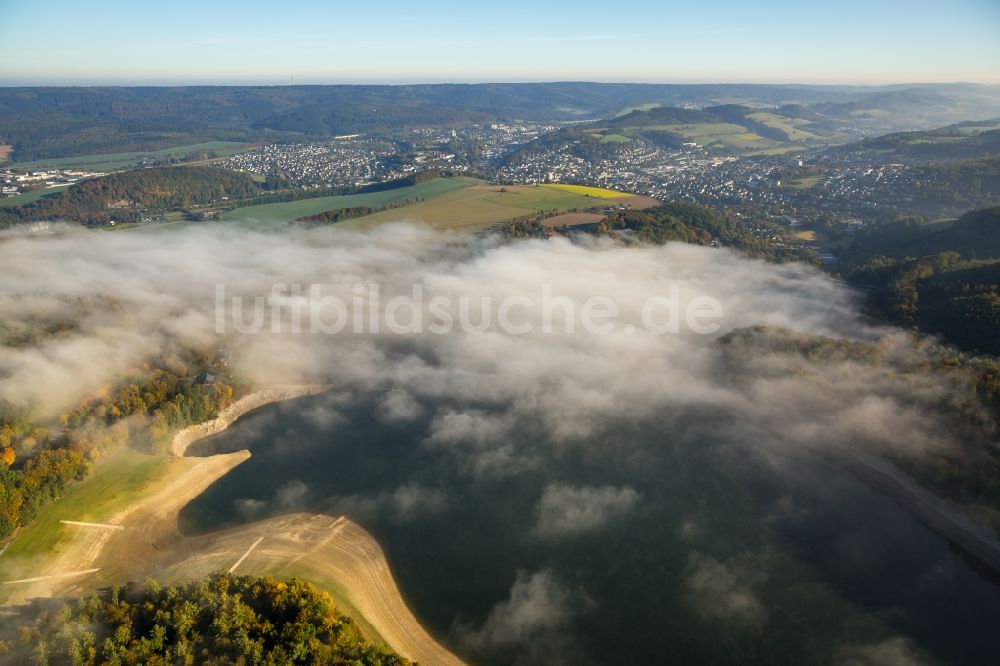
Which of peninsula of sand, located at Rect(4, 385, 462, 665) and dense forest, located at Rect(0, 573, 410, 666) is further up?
dense forest, located at Rect(0, 573, 410, 666)

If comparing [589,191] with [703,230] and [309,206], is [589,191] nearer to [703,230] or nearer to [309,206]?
[703,230]

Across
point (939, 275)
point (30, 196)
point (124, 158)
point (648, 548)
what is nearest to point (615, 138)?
point (939, 275)

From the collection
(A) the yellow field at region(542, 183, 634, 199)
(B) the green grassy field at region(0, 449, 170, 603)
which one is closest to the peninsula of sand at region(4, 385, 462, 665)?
(B) the green grassy field at region(0, 449, 170, 603)

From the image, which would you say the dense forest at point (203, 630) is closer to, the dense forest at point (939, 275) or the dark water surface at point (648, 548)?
the dark water surface at point (648, 548)

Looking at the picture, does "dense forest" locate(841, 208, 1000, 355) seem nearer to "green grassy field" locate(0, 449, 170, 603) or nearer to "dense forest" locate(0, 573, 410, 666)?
"dense forest" locate(0, 573, 410, 666)

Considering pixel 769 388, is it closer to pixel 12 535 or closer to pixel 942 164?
pixel 12 535

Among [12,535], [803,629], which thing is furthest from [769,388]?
[12,535]
